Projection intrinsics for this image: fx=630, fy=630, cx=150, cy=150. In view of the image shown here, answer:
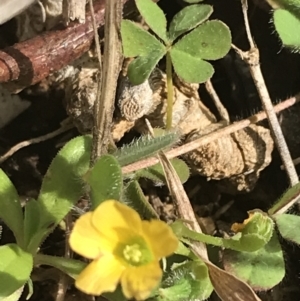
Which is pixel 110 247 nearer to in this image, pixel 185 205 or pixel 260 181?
pixel 185 205

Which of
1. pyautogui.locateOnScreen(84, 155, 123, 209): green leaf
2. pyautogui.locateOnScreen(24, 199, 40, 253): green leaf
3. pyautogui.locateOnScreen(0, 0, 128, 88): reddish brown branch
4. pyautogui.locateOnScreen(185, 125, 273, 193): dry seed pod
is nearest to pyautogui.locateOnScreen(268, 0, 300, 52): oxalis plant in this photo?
pyautogui.locateOnScreen(185, 125, 273, 193): dry seed pod

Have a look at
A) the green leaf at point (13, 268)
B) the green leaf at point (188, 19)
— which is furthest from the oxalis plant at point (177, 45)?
the green leaf at point (13, 268)

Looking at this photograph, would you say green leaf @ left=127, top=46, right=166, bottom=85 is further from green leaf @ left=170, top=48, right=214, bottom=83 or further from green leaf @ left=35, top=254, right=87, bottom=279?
green leaf @ left=35, top=254, right=87, bottom=279

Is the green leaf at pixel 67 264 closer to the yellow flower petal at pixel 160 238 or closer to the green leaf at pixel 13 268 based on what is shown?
the green leaf at pixel 13 268

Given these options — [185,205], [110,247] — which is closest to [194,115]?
[185,205]

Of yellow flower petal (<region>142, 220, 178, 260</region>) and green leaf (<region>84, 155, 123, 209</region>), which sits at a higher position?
yellow flower petal (<region>142, 220, 178, 260</region>)

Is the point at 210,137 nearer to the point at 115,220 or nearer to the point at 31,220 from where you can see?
the point at 31,220

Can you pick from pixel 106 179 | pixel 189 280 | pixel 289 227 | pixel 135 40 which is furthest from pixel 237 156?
pixel 106 179
